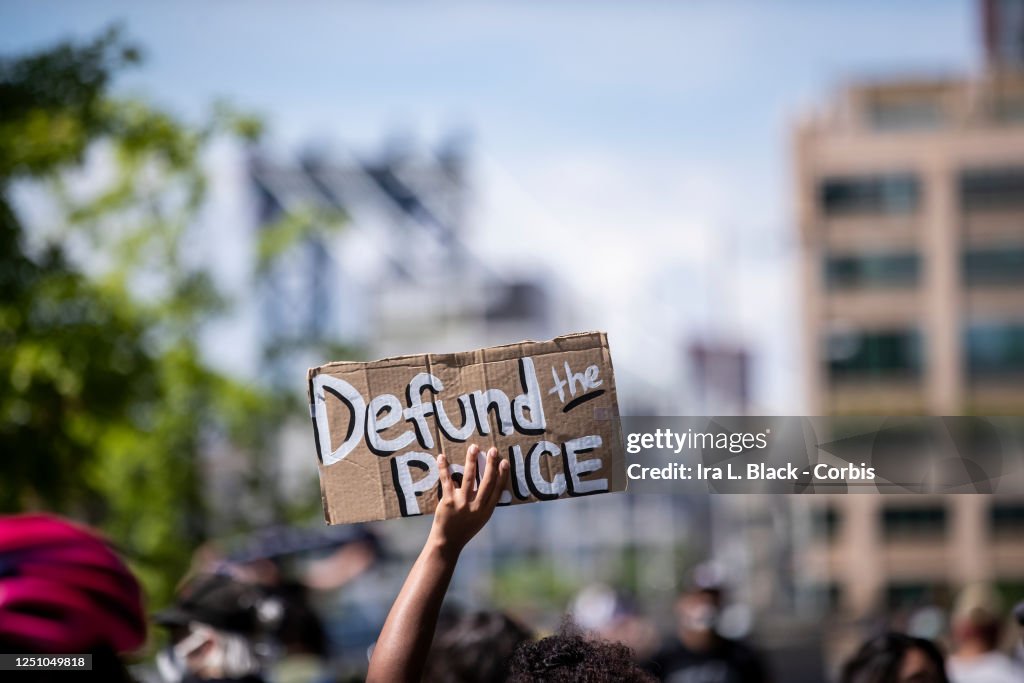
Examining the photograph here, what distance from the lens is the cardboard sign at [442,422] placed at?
8.77 feet

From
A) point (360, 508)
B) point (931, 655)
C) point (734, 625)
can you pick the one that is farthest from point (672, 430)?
point (734, 625)

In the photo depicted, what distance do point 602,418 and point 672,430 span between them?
8.1 inches

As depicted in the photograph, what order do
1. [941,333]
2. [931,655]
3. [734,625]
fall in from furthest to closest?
[941,333], [734,625], [931,655]

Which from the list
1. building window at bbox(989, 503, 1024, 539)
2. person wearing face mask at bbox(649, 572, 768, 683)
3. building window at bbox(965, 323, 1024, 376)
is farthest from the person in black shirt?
building window at bbox(965, 323, 1024, 376)

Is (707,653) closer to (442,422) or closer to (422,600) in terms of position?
(442,422)

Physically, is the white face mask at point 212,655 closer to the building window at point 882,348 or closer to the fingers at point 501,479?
the fingers at point 501,479

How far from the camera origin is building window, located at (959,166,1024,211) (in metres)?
56.8

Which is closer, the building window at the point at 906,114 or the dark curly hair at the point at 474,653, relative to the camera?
the dark curly hair at the point at 474,653

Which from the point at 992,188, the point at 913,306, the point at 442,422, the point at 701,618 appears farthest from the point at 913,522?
the point at 442,422

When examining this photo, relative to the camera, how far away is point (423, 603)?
2400 mm

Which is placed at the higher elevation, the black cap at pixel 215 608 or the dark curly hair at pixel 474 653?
the black cap at pixel 215 608

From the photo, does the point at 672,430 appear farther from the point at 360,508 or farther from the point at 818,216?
the point at 818,216

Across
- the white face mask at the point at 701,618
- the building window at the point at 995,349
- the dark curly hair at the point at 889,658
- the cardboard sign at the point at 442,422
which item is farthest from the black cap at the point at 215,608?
the building window at the point at 995,349

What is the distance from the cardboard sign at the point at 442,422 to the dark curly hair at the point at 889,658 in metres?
1.44
